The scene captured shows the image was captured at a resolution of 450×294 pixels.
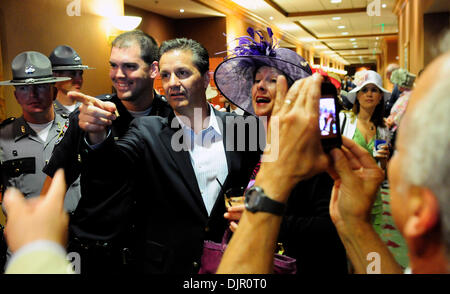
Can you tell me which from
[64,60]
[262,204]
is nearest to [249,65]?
[262,204]

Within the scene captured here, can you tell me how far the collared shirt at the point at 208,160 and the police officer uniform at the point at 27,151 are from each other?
37.6 inches

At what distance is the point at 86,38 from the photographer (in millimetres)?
5406

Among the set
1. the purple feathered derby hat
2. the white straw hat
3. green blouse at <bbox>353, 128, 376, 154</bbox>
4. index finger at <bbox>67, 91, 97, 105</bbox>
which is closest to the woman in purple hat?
the purple feathered derby hat

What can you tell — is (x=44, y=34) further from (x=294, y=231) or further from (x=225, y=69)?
(x=294, y=231)

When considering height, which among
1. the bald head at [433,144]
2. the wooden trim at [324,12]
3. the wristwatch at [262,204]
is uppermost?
the wooden trim at [324,12]

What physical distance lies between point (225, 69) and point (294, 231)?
38.4 inches

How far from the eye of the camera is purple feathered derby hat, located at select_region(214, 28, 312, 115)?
5.61 ft

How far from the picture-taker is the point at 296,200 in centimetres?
141

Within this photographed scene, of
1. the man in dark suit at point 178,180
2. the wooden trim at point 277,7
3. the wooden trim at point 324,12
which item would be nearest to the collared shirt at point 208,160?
the man in dark suit at point 178,180

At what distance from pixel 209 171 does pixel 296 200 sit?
0.50m

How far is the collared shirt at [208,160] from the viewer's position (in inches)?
69.2

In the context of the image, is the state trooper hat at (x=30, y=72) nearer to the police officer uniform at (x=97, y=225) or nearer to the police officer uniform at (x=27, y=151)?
the police officer uniform at (x=27, y=151)

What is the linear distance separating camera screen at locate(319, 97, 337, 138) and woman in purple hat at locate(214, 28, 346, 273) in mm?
388

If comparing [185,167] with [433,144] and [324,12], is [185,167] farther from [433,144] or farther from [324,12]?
[324,12]
